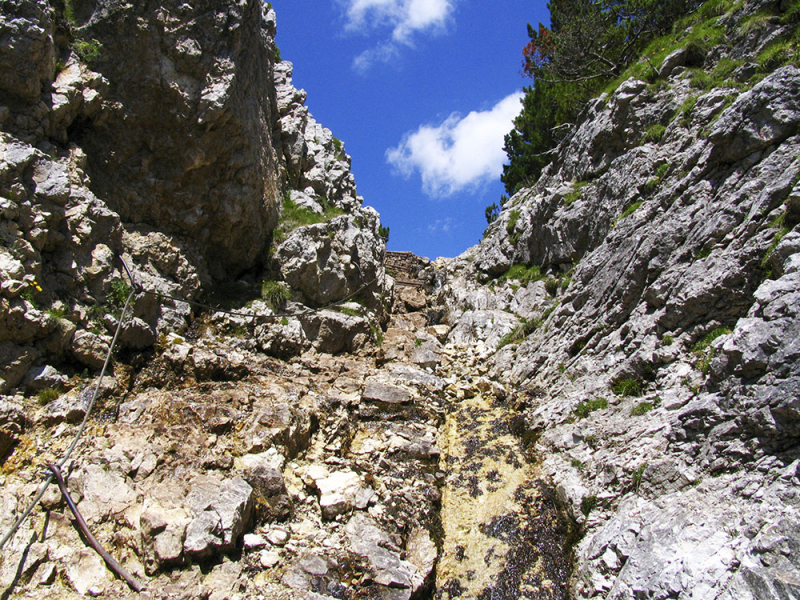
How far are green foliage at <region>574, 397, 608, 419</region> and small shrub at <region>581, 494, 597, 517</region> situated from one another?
8.39ft

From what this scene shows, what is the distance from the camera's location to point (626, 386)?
10.9m

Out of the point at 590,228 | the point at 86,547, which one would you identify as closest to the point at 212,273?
the point at 86,547

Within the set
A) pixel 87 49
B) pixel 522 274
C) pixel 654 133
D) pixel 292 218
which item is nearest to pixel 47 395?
pixel 87 49

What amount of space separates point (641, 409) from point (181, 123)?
1541cm

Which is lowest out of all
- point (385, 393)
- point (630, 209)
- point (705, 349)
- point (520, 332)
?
point (705, 349)

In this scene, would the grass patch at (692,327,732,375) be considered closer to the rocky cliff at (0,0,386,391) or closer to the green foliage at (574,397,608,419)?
the green foliage at (574,397,608,419)

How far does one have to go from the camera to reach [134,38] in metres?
13.7

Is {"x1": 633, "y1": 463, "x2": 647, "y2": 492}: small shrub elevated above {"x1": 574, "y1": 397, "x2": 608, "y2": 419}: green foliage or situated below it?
below

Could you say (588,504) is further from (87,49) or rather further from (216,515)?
(87,49)

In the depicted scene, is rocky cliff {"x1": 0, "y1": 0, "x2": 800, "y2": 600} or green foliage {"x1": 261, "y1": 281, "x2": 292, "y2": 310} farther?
green foliage {"x1": 261, "y1": 281, "x2": 292, "y2": 310}

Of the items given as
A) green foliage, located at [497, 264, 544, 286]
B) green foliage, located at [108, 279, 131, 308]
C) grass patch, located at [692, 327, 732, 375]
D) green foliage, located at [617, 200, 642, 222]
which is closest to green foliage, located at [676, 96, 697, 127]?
green foliage, located at [617, 200, 642, 222]

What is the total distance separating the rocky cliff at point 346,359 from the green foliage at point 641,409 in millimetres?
197

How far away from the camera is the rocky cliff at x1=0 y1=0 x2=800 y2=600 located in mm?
7504

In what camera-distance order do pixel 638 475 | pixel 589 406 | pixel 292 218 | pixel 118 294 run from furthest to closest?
pixel 292 218 < pixel 118 294 < pixel 589 406 < pixel 638 475
